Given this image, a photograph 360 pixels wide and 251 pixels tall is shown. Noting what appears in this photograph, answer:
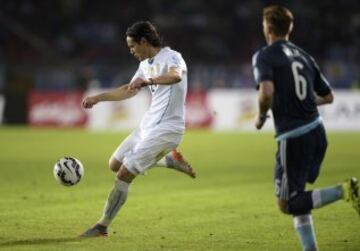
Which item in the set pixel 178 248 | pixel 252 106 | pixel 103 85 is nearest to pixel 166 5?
pixel 103 85

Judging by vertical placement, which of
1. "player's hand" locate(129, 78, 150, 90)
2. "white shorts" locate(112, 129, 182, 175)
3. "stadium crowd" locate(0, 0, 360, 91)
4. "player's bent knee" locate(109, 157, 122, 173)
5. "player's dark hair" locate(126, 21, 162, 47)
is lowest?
"player's bent knee" locate(109, 157, 122, 173)

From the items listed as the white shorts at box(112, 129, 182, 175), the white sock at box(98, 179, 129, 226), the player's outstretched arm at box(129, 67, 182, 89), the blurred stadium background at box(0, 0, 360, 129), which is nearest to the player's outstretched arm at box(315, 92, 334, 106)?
the player's outstretched arm at box(129, 67, 182, 89)

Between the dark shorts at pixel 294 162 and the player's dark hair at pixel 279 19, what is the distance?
885mm

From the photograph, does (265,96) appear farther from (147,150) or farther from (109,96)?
(109,96)

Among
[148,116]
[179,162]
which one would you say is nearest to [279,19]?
[148,116]

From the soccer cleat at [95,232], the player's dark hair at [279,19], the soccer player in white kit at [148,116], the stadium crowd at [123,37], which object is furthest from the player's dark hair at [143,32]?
the stadium crowd at [123,37]

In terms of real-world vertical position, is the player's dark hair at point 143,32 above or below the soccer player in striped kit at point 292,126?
above

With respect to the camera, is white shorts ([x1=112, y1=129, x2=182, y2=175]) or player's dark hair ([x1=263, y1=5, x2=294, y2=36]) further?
white shorts ([x1=112, y1=129, x2=182, y2=175])

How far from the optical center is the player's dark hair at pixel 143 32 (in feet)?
28.5

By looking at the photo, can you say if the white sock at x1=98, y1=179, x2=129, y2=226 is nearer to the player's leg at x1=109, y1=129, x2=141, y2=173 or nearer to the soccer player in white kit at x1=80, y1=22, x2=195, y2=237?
the soccer player in white kit at x1=80, y1=22, x2=195, y2=237

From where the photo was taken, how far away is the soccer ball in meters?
9.44

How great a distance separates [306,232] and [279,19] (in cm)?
180

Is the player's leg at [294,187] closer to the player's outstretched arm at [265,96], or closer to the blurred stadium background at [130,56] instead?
the player's outstretched arm at [265,96]

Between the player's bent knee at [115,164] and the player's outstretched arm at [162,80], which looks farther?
the player's bent knee at [115,164]
